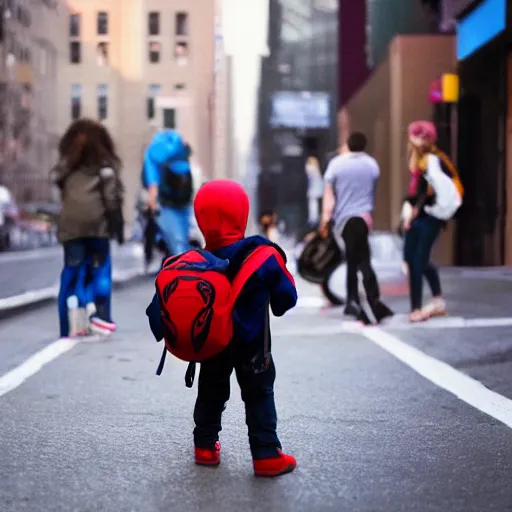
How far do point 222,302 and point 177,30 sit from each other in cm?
6738

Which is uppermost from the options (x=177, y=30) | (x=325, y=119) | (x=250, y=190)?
(x=177, y=30)

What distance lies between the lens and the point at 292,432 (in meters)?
5.25

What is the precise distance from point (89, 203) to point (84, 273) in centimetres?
68

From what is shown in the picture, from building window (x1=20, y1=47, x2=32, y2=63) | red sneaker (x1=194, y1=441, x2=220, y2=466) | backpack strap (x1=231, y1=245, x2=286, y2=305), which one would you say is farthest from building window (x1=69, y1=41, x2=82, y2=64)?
backpack strap (x1=231, y1=245, x2=286, y2=305)

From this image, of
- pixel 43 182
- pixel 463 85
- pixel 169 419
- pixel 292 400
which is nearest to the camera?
pixel 169 419

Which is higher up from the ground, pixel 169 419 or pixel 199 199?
pixel 199 199

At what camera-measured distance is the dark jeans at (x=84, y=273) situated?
906cm

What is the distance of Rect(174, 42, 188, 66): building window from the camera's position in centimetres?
7430

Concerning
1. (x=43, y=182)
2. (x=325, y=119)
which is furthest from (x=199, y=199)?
(x=43, y=182)

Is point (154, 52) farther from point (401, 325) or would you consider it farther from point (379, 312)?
point (401, 325)

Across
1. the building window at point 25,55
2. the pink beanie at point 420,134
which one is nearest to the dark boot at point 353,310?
the pink beanie at point 420,134

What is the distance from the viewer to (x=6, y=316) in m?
11.3

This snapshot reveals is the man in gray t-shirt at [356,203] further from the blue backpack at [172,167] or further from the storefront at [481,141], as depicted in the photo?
the storefront at [481,141]

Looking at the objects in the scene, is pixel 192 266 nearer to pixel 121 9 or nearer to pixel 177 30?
pixel 177 30
